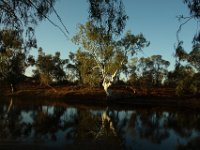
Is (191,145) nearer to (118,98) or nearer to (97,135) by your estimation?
(97,135)

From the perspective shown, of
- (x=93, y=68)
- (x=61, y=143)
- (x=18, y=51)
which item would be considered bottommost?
(x=61, y=143)

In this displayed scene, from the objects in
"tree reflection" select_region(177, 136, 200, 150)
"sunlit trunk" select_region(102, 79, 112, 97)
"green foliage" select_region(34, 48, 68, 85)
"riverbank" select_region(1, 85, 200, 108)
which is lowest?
"tree reflection" select_region(177, 136, 200, 150)

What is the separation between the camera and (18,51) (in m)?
15.3

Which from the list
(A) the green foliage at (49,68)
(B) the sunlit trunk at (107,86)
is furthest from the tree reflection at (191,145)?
(A) the green foliage at (49,68)

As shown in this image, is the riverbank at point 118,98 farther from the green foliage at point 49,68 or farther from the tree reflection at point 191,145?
the tree reflection at point 191,145

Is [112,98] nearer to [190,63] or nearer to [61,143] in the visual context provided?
[190,63]

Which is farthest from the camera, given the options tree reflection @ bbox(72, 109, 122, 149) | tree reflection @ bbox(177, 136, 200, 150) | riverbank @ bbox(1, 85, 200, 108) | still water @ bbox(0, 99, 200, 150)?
riverbank @ bbox(1, 85, 200, 108)

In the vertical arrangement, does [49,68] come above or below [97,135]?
above

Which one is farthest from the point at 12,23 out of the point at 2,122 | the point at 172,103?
the point at 172,103

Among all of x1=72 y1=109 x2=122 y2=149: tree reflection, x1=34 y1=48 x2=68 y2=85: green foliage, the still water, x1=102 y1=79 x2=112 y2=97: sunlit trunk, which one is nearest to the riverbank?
x1=102 y1=79 x2=112 y2=97: sunlit trunk

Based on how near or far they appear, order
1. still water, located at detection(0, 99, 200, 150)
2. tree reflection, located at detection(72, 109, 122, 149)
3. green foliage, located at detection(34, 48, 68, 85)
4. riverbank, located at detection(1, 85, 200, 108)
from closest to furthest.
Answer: still water, located at detection(0, 99, 200, 150) < tree reflection, located at detection(72, 109, 122, 149) < riverbank, located at detection(1, 85, 200, 108) < green foliage, located at detection(34, 48, 68, 85)

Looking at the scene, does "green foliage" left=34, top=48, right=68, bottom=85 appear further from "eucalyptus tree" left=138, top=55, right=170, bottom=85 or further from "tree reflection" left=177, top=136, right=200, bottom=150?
"tree reflection" left=177, top=136, right=200, bottom=150

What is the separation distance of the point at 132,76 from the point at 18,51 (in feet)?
219

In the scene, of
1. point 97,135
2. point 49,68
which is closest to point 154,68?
point 49,68
